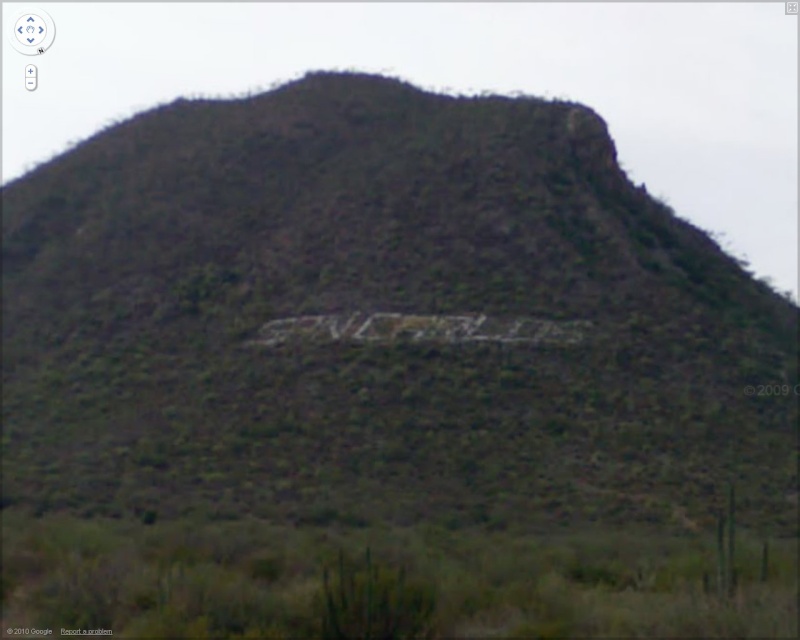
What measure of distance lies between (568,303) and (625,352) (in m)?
3.26

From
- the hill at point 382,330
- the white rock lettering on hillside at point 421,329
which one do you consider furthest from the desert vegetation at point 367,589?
the white rock lettering on hillside at point 421,329

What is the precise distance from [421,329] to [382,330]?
44.1 inches

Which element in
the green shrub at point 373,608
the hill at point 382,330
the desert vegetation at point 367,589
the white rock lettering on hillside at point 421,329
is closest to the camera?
the desert vegetation at point 367,589

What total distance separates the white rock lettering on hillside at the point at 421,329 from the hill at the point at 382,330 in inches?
6.3

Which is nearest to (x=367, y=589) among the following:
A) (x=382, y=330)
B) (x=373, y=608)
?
(x=373, y=608)

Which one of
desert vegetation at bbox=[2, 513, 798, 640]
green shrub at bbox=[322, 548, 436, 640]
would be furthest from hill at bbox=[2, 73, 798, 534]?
green shrub at bbox=[322, 548, 436, 640]

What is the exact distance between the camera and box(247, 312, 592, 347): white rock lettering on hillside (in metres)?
41.1

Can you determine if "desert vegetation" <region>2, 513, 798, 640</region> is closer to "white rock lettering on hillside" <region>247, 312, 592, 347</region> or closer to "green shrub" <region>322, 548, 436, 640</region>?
"green shrub" <region>322, 548, 436, 640</region>

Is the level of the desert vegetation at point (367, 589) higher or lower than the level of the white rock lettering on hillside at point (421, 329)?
lower

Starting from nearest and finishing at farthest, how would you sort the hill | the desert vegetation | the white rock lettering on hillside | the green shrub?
the desert vegetation → the green shrub → the hill → the white rock lettering on hillside

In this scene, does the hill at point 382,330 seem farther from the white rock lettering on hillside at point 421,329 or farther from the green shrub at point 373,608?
the green shrub at point 373,608

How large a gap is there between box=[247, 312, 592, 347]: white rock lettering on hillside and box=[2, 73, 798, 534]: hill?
160 millimetres

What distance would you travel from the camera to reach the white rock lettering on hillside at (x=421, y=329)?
41125mm

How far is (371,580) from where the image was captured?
15477 mm
